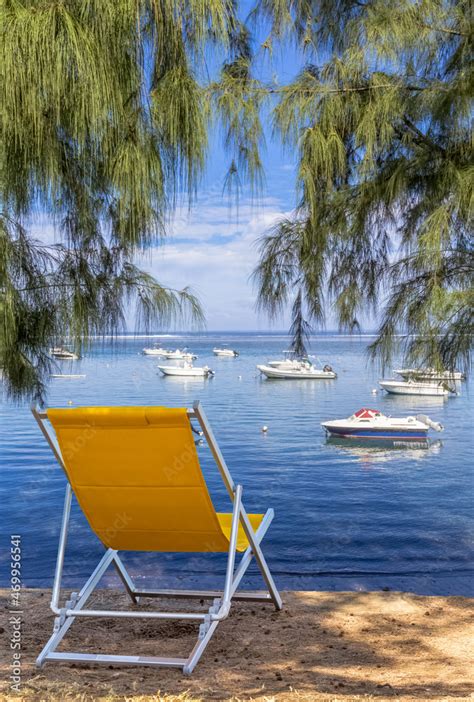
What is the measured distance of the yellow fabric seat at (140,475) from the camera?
229 centimetres

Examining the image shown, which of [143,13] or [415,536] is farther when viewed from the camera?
[415,536]

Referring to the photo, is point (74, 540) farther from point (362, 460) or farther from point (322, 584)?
point (362, 460)

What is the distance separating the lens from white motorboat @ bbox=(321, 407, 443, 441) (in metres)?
15.7

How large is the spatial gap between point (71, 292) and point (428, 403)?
23.7m

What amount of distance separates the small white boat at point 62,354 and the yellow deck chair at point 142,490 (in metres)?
0.32

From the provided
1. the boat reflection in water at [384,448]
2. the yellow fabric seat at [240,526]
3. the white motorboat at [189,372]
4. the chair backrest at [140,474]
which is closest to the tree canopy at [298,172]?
the chair backrest at [140,474]

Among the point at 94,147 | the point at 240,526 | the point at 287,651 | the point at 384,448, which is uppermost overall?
the point at 94,147

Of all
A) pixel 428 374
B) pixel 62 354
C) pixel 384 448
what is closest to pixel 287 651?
pixel 428 374

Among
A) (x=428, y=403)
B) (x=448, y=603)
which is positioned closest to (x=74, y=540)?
(x=448, y=603)

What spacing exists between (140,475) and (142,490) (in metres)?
0.06

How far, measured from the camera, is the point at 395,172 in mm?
2693

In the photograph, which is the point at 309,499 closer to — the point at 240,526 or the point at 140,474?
the point at 240,526

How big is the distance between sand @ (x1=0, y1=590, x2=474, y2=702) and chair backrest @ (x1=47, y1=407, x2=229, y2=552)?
0.40 meters

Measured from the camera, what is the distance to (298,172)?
2.73 meters
